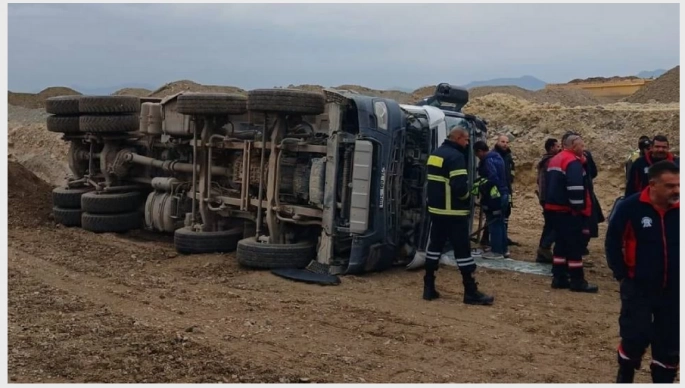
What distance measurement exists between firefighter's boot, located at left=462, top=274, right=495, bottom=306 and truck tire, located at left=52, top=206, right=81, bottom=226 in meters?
6.29

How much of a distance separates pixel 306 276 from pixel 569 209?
265 cm

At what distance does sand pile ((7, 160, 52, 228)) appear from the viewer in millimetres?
11898

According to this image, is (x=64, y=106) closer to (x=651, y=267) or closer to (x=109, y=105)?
(x=109, y=105)

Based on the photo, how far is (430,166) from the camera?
Answer: 24.2 feet

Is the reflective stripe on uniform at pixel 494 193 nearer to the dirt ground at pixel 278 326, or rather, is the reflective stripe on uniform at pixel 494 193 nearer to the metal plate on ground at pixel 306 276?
the dirt ground at pixel 278 326

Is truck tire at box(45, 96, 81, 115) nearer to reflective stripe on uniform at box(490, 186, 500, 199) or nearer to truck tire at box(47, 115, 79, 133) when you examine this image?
A: truck tire at box(47, 115, 79, 133)

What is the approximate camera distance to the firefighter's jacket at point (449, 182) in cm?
725

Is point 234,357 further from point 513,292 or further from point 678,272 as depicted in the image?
point 513,292

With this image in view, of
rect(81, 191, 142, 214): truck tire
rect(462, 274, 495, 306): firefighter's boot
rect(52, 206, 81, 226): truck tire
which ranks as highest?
rect(81, 191, 142, 214): truck tire

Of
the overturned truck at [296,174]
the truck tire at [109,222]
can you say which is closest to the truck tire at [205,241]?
the overturned truck at [296,174]

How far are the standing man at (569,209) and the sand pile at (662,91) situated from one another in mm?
19215

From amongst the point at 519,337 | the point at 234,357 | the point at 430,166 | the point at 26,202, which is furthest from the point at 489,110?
the point at 234,357

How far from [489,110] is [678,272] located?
15.1 metres

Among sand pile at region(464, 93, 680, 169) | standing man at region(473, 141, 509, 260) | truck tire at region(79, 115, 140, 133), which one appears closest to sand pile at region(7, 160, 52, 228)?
truck tire at region(79, 115, 140, 133)
